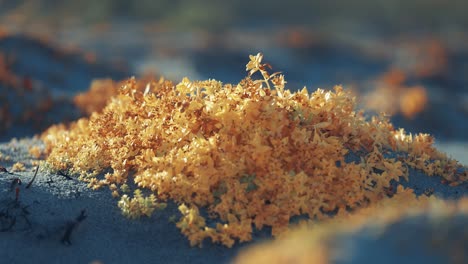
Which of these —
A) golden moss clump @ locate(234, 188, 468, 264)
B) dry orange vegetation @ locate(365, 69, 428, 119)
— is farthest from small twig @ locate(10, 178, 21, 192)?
dry orange vegetation @ locate(365, 69, 428, 119)

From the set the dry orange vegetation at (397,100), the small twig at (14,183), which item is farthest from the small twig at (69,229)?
the dry orange vegetation at (397,100)

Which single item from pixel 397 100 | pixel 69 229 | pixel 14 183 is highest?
pixel 397 100

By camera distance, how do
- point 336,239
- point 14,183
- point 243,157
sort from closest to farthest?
1. point 336,239
2. point 243,157
3. point 14,183

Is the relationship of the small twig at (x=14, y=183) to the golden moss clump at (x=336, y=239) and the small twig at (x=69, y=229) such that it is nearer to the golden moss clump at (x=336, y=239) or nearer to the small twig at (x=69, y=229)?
the small twig at (x=69, y=229)

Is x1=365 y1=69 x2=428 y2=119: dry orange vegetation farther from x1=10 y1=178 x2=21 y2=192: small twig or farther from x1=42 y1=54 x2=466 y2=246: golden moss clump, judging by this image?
x1=10 y1=178 x2=21 y2=192: small twig

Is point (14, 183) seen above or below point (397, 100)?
below

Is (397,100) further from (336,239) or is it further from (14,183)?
(336,239)

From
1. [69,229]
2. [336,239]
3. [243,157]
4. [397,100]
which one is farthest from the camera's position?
[397,100]

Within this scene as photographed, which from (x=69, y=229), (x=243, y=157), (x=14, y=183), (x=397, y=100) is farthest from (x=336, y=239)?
(x=397, y=100)

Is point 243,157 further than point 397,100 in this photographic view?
No
